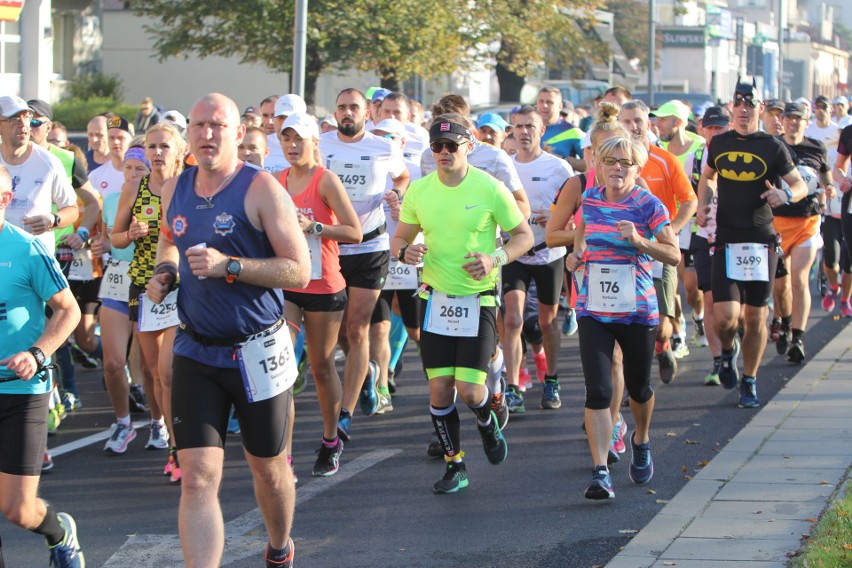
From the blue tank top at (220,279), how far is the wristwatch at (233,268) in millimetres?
138

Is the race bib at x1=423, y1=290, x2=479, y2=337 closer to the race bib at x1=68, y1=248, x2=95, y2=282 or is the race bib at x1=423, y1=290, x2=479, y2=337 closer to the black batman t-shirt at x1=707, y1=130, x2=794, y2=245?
the black batman t-shirt at x1=707, y1=130, x2=794, y2=245

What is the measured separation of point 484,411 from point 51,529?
275 cm

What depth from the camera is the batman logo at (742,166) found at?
999 cm

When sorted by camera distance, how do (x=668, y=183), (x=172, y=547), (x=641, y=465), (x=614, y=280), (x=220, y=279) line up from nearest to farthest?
1. (x=220, y=279)
2. (x=172, y=547)
3. (x=614, y=280)
4. (x=641, y=465)
5. (x=668, y=183)

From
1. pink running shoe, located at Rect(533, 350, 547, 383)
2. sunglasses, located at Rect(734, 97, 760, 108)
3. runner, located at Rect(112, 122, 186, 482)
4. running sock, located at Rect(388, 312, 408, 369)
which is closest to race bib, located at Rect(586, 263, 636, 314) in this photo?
runner, located at Rect(112, 122, 186, 482)

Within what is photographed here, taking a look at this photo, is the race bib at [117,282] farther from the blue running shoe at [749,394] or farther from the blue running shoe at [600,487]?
the blue running shoe at [749,394]

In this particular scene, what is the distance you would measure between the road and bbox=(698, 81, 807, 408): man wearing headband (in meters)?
0.54

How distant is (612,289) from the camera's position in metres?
7.31

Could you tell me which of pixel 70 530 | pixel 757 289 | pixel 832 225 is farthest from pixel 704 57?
pixel 70 530

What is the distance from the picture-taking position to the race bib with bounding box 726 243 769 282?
10.0 m

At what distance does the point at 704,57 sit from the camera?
70.9 metres

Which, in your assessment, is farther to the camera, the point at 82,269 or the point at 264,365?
the point at 82,269

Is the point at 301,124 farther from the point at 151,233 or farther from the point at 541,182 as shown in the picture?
the point at 541,182

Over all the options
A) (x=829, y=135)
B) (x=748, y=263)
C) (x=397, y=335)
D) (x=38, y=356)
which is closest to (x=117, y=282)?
Result: (x=397, y=335)
